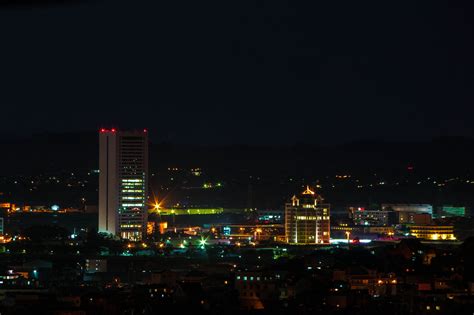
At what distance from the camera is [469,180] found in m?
56.2

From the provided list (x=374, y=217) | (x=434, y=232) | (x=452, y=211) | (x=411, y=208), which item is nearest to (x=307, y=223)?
(x=434, y=232)

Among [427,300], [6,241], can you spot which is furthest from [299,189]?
[427,300]

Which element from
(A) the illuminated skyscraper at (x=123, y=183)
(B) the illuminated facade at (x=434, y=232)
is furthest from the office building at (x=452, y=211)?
(A) the illuminated skyscraper at (x=123, y=183)

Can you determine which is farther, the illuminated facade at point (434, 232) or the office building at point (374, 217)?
the office building at point (374, 217)

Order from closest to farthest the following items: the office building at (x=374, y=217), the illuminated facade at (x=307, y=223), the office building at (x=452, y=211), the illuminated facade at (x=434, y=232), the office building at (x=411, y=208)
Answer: the illuminated facade at (x=307, y=223) < the illuminated facade at (x=434, y=232) < the office building at (x=374, y=217) < the office building at (x=452, y=211) < the office building at (x=411, y=208)

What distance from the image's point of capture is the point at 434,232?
1561 inches

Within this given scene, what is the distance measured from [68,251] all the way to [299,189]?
24632mm

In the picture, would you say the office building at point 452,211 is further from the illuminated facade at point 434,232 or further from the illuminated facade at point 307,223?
the illuminated facade at point 307,223

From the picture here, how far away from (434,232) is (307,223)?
3.86m

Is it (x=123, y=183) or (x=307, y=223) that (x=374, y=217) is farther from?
(x=123, y=183)

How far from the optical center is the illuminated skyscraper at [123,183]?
39.8 meters

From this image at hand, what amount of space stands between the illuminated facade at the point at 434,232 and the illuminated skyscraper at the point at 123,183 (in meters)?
7.91

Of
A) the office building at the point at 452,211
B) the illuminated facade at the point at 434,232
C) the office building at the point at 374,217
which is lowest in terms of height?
the illuminated facade at the point at 434,232

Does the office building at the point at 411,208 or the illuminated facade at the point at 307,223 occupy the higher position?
the office building at the point at 411,208
